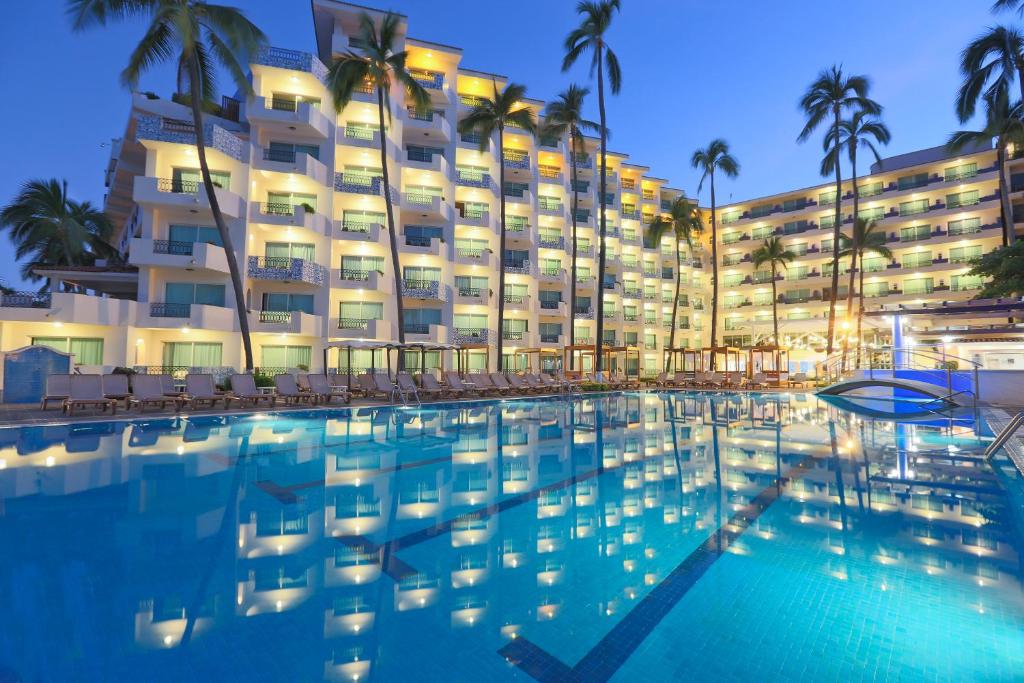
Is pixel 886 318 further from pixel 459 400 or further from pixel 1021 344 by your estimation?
pixel 459 400

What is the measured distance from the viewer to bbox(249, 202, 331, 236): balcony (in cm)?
2359

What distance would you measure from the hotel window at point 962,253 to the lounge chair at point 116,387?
49412 millimetres

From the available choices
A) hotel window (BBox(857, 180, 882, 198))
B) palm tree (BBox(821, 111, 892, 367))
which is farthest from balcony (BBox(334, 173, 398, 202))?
hotel window (BBox(857, 180, 882, 198))

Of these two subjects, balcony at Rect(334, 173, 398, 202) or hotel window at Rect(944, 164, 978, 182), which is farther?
hotel window at Rect(944, 164, 978, 182)

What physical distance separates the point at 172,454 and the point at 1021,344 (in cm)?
3120

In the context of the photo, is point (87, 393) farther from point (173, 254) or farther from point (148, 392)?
point (173, 254)

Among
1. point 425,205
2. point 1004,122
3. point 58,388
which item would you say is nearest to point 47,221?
point 58,388

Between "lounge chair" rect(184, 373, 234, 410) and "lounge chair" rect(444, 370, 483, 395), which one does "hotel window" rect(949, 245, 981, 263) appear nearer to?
"lounge chair" rect(444, 370, 483, 395)

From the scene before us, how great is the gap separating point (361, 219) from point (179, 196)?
27.7ft

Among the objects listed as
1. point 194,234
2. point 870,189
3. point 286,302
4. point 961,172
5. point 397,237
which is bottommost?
point 286,302

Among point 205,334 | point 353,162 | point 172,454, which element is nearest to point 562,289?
point 353,162

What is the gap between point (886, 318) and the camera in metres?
21.9

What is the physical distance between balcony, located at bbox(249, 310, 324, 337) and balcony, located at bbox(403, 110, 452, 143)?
12.4 m

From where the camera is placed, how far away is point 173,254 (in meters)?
21.4
